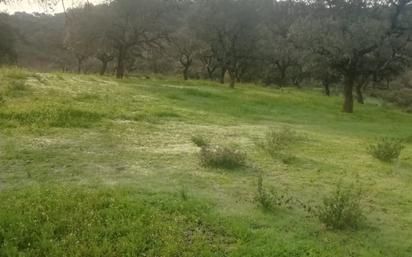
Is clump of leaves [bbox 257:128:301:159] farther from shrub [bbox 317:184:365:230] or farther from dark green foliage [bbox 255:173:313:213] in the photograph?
shrub [bbox 317:184:365:230]

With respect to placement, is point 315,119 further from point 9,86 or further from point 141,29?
point 141,29

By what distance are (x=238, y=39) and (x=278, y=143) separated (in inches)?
1197

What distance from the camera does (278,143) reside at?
16.4 m

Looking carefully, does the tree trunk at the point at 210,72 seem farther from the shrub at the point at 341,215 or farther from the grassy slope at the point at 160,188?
the shrub at the point at 341,215

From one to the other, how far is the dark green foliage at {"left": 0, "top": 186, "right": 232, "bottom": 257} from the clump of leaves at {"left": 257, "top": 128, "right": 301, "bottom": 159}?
6.11 metres

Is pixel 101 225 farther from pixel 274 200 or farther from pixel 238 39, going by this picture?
pixel 238 39

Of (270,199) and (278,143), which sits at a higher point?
(270,199)

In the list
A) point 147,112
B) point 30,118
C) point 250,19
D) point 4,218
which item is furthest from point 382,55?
point 4,218

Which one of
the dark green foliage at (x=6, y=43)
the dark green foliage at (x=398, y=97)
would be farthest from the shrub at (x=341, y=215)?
the dark green foliage at (x=6, y=43)

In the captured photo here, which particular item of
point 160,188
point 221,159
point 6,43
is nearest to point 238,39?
point 6,43

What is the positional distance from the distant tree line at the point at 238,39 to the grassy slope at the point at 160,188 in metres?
4.14

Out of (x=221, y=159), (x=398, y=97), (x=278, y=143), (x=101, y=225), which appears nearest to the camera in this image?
(x=101, y=225)

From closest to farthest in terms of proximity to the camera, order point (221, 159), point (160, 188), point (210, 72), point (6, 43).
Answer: point (160, 188), point (221, 159), point (6, 43), point (210, 72)

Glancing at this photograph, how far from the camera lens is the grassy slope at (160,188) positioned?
8.13 metres
